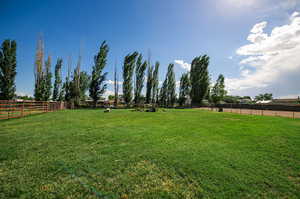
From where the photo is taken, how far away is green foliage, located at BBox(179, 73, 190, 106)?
36500 millimetres

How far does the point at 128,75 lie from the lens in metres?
28.8

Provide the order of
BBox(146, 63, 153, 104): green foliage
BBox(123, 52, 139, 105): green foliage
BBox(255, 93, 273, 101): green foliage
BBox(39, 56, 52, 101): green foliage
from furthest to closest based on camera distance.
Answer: BBox(255, 93, 273, 101): green foliage, BBox(146, 63, 153, 104): green foliage, BBox(123, 52, 139, 105): green foliage, BBox(39, 56, 52, 101): green foliage

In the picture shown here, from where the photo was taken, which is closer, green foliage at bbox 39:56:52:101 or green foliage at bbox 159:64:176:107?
green foliage at bbox 39:56:52:101

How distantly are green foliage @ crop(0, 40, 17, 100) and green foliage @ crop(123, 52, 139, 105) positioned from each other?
18.4 meters

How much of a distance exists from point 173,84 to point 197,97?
25.7 ft

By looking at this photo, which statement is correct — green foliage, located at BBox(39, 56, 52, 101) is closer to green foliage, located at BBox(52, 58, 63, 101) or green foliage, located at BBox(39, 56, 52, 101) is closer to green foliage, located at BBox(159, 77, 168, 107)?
green foliage, located at BBox(52, 58, 63, 101)

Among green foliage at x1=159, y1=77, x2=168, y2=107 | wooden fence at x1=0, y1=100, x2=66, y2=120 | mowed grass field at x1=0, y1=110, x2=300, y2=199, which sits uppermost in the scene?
green foliage at x1=159, y1=77, x2=168, y2=107

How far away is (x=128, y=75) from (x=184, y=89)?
1822 centimetres

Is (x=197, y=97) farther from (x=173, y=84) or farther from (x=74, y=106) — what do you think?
(x=74, y=106)

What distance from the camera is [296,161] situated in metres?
2.88

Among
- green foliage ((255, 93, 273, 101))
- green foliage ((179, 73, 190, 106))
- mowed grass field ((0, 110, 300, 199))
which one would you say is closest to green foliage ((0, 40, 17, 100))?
mowed grass field ((0, 110, 300, 199))

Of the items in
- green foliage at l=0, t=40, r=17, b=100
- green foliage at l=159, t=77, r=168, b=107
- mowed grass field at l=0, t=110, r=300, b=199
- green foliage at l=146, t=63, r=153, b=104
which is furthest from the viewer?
green foliage at l=159, t=77, r=168, b=107

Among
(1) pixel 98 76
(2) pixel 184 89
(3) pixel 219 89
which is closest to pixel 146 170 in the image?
(1) pixel 98 76

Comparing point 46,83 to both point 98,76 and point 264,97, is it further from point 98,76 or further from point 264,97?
point 264,97
